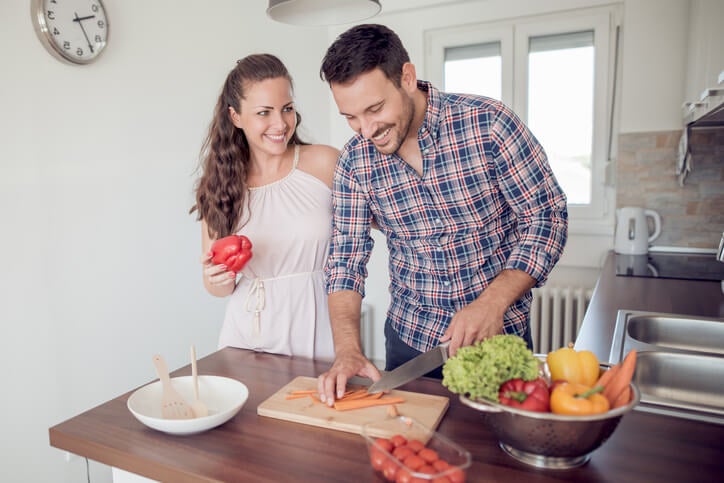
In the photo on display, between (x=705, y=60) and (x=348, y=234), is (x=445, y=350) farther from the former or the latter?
(x=705, y=60)

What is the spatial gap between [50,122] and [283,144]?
3.31 feet

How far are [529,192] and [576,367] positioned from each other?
0.62 meters

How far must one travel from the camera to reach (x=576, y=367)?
37.4 inches

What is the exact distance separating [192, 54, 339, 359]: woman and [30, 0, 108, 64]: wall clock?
749 millimetres

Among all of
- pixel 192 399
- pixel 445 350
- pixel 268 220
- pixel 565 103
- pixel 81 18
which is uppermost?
pixel 81 18

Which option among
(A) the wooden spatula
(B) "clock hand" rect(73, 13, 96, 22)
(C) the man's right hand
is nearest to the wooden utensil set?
(A) the wooden spatula

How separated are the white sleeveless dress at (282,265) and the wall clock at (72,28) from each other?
99 centimetres

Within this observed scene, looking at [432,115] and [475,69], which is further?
[475,69]

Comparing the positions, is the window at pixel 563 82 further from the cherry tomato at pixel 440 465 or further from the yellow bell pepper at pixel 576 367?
the cherry tomato at pixel 440 465

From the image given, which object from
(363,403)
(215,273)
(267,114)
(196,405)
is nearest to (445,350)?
(363,403)

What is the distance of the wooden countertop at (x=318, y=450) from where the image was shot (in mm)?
906

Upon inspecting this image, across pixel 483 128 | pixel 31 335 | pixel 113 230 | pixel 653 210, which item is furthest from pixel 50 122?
pixel 653 210

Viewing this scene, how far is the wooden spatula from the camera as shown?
117 cm

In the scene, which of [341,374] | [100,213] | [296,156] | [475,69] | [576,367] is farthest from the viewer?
[475,69]
